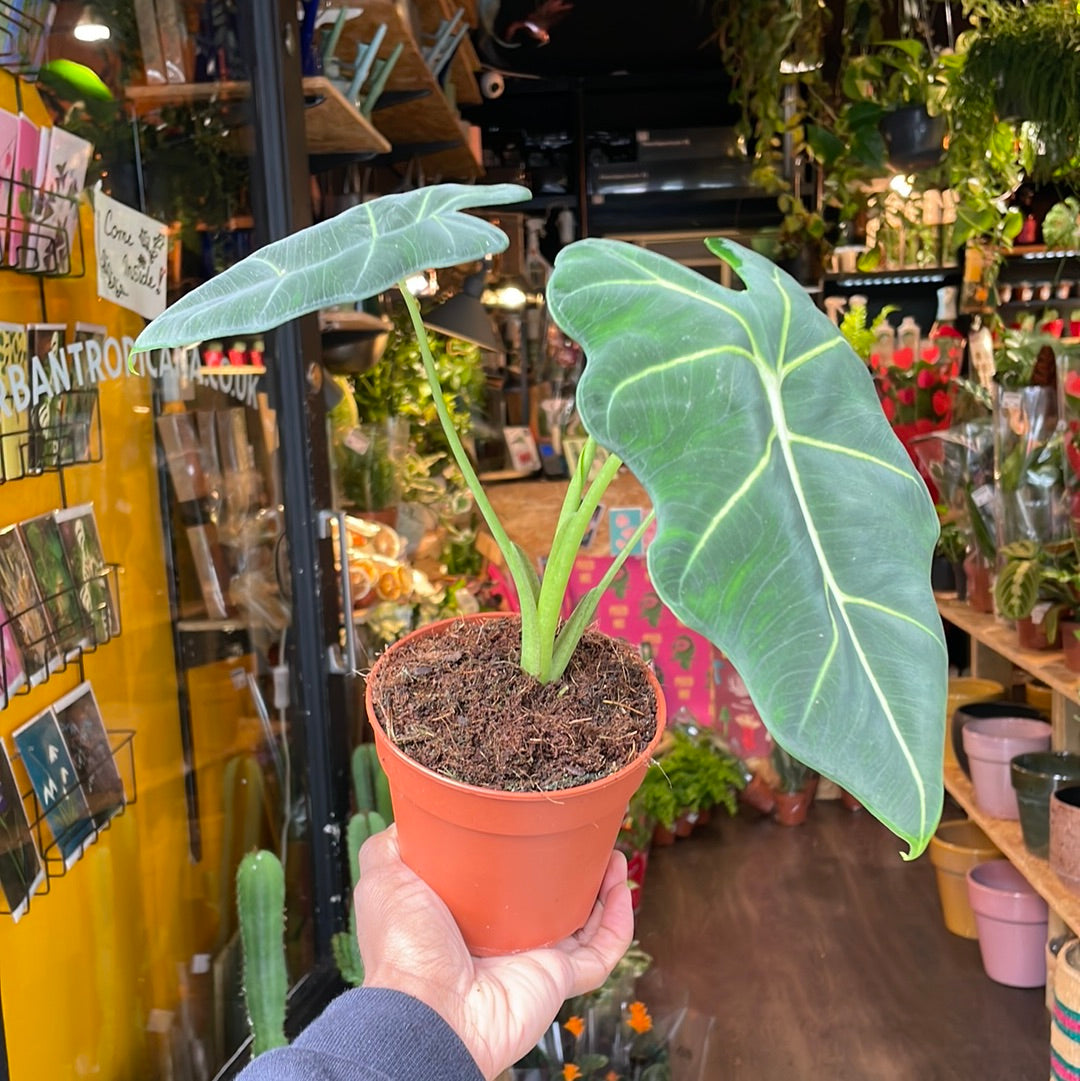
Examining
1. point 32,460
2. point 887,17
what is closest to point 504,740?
point 32,460

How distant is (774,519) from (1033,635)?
6.75ft

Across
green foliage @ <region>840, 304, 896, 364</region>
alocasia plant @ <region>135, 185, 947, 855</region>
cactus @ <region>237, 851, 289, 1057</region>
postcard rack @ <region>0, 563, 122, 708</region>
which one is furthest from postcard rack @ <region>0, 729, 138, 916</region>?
green foliage @ <region>840, 304, 896, 364</region>

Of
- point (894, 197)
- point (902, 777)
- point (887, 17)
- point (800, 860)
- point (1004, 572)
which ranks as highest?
point (887, 17)

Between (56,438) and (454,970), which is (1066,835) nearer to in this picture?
(454,970)

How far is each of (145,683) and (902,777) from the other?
1.42 metres

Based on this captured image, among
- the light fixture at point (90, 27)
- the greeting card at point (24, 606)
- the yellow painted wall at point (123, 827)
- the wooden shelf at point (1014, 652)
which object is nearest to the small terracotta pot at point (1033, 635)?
the wooden shelf at point (1014, 652)

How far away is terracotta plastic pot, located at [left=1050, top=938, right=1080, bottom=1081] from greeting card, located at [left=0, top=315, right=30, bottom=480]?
6.02 feet

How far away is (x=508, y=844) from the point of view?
31.9 inches

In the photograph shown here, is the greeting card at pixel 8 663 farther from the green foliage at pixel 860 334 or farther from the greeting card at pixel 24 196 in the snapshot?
the green foliage at pixel 860 334

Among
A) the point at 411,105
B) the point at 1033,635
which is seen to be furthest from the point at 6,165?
the point at 1033,635

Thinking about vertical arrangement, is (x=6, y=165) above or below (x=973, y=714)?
above

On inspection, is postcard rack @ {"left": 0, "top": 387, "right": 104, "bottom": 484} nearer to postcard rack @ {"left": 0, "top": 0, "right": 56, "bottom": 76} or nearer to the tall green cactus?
postcard rack @ {"left": 0, "top": 0, "right": 56, "bottom": 76}

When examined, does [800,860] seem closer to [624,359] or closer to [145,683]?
[145,683]

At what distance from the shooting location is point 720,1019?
8.07 feet
